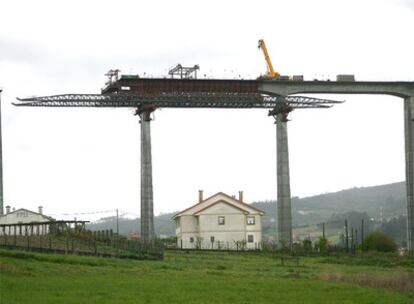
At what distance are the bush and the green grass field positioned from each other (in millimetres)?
49851

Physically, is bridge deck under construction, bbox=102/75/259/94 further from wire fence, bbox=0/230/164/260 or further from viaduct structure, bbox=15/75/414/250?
wire fence, bbox=0/230/164/260

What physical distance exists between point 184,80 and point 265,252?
17.1 meters

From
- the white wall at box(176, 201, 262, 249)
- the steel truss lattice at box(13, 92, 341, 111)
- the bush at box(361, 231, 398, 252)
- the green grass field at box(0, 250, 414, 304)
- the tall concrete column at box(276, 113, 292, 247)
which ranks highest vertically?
the steel truss lattice at box(13, 92, 341, 111)

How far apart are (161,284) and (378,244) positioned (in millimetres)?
64958

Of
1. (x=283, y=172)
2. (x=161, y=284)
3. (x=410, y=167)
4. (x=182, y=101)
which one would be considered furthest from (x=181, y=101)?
(x=161, y=284)

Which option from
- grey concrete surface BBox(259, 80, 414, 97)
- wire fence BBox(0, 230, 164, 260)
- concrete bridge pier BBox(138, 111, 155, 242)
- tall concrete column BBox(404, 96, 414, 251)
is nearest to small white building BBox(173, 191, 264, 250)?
tall concrete column BBox(404, 96, 414, 251)

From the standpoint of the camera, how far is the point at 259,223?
107m

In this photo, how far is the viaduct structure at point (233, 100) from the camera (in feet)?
262

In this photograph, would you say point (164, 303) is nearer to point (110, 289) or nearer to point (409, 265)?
point (110, 289)

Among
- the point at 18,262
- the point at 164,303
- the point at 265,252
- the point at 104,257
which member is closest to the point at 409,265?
the point at 265,252

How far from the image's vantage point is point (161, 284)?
33.8m

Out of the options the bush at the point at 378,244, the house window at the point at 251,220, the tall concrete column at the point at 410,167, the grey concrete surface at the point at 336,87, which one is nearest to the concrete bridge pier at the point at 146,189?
the grey concrete surface at the point at 336,87

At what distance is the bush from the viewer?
94.3 metres

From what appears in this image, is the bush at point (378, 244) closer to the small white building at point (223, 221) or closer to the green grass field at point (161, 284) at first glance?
the small white building at point (223, 221)
